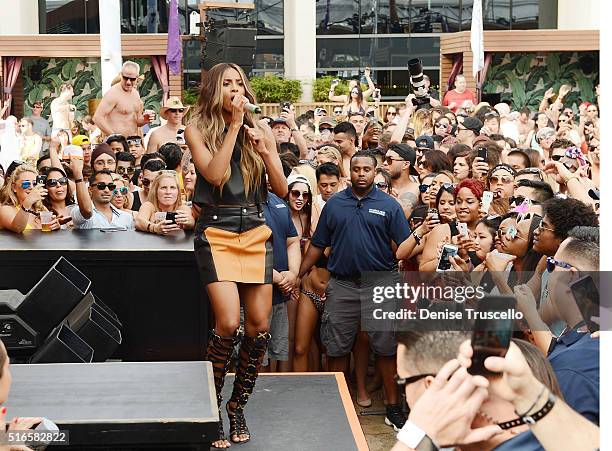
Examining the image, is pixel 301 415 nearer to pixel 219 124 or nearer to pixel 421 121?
pixel 219 124

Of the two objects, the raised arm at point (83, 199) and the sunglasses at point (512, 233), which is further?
the raised arm at point (83, 199)

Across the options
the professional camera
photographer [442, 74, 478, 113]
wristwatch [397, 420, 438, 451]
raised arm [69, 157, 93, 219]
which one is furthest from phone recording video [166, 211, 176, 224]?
photographer [442, 74, 478, 113]

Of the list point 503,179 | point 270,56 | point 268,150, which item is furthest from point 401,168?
point 270,56

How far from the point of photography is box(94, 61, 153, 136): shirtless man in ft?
39.5

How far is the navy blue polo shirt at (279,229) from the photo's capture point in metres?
6.74

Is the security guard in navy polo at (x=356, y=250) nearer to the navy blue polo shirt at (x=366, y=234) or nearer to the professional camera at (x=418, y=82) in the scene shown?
the navy blue polo shirt at (x=366, y=234)

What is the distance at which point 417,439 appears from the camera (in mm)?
2066

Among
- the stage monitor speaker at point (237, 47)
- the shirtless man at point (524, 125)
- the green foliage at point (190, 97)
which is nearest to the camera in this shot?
the stage monitor speaker at point (237, 47)

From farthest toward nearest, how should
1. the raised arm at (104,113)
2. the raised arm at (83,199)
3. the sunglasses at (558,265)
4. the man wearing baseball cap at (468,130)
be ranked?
Answer: 1. the raised arm at (104,113)
2. the man wearing baseball cap at (468,130)
3. the raised arm at (83,199)
4. the sunglasses at (558,265)

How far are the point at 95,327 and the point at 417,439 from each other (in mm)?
4118

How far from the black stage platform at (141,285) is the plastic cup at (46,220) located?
2.23 ft

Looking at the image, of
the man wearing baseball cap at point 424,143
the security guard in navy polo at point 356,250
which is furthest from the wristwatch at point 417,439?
the man wearing baseball cap at point 424,143

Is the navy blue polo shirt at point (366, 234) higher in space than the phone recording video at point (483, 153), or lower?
lower

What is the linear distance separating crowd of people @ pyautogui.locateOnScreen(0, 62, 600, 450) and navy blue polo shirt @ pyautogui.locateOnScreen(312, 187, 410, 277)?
0.03ft
